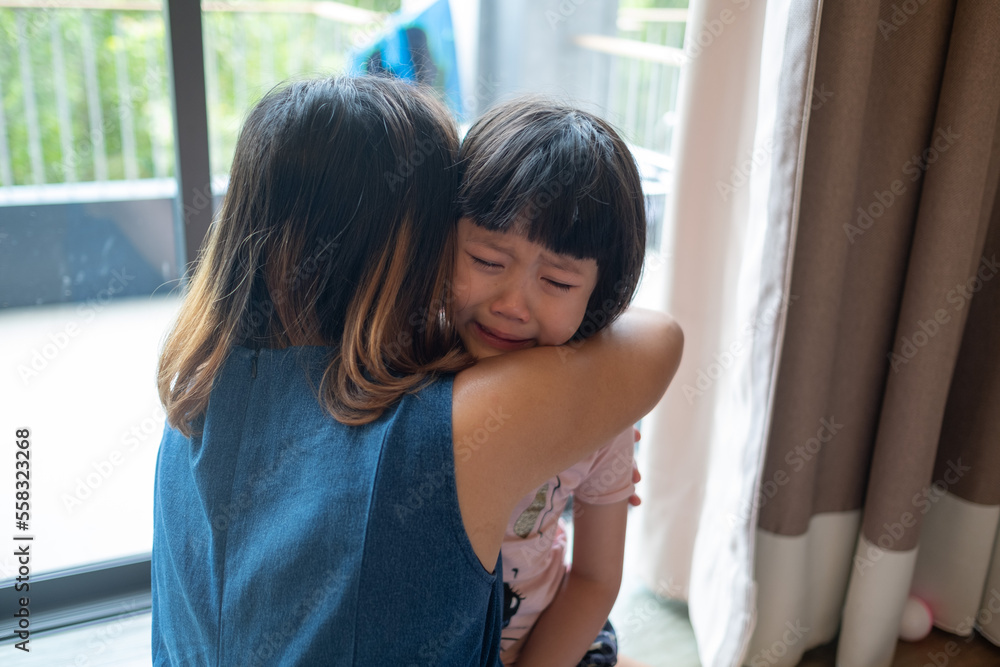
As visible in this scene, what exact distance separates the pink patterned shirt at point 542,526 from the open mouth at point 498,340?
7.3 inches

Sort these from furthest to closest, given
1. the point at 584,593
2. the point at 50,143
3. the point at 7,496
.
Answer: the point at 50,143, the point at 7,496, the point at 584,593

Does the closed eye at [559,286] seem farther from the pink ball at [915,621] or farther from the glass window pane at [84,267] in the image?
the pink ball at [915,621]

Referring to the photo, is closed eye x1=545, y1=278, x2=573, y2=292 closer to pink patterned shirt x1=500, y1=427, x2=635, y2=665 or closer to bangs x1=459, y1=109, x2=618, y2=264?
bangs x1=459, y1=109, x2=618, y2=264

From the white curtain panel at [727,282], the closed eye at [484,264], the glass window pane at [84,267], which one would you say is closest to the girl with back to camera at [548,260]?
the closed eye at [484,264]

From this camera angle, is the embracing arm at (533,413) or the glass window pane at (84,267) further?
the glass window pane at (84,267)

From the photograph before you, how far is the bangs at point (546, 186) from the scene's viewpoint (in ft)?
2.71

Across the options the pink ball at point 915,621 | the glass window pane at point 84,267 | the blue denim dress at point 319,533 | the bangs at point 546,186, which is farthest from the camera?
the glass window pane at point 84,267

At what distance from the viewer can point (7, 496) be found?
171 centimetres

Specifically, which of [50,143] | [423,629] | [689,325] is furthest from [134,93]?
[423,629]

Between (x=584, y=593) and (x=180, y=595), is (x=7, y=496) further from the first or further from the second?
(x=584, y=593)

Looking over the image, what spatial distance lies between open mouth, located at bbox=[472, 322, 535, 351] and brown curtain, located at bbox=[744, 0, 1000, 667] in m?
0.51

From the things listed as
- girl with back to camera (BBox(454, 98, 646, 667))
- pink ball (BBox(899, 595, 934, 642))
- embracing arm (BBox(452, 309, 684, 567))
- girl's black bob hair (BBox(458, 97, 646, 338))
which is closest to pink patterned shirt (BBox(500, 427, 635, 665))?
girl with back to camera (BBox(454, 98, 646, 667))

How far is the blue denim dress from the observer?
0.69 meters

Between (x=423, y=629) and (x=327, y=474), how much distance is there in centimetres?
17
